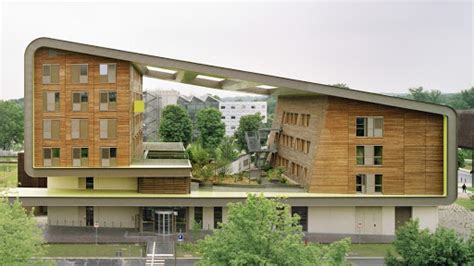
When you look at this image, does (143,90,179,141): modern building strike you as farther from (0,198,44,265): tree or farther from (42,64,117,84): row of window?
(0,198,44,265): tree

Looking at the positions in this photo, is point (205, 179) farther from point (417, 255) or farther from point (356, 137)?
point (417, 255)

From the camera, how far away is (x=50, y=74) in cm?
3794

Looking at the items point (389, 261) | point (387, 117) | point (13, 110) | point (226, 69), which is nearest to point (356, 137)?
point (387, 117)

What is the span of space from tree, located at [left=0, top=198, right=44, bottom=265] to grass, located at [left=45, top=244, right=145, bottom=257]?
9185mm

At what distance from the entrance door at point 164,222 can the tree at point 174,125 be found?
34.6 metres

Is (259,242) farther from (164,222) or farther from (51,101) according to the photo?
(51,101)

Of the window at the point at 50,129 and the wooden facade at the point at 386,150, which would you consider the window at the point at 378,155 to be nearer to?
the wooden facade at the point at 386,150

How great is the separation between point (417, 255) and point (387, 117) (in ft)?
55.9

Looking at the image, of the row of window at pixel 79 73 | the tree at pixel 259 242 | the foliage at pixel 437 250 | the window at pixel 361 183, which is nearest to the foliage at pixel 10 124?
the row of window at pixel 79 73

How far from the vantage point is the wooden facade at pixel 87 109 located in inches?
1492

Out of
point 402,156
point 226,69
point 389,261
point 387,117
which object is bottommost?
point 389,261

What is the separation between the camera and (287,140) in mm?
49312

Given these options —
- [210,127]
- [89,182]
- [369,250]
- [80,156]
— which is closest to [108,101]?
[80,156]

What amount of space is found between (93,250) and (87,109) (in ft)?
32.6
